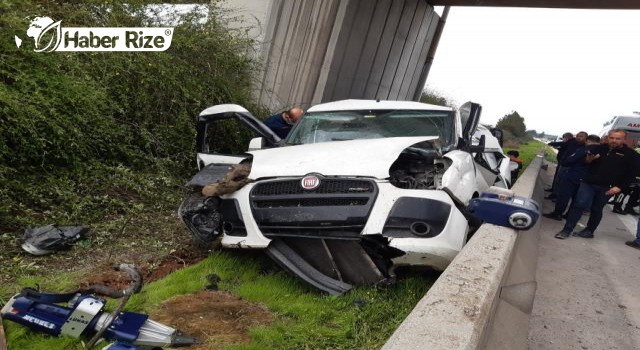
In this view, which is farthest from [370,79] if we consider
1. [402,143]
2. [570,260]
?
[402,143]

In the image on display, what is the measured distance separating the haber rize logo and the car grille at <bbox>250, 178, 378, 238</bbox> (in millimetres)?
4072

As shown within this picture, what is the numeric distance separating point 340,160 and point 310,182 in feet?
1.12

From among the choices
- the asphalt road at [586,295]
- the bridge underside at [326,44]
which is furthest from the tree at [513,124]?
the asphalt road at [586,295]

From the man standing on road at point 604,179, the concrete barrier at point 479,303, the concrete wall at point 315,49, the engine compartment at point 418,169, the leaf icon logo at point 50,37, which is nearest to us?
the concrete barrier at point 479,303

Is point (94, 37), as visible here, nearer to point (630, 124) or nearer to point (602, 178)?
point (602, 178)

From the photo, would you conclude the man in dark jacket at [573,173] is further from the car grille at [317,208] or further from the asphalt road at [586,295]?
the car grille at [317,208]

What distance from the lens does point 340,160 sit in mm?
3689

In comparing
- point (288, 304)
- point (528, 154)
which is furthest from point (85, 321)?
point (528, 154)

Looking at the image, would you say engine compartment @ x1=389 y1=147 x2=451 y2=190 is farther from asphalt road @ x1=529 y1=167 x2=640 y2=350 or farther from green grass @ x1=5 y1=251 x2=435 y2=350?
asphalt road @ x1=529 y1=167 x2=640 y2=350

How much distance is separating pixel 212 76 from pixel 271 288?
503 cm

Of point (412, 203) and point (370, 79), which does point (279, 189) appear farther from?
point (370, 79)

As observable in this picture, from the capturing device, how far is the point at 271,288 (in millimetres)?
3580

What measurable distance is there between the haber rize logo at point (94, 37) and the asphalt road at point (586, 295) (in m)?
6.26

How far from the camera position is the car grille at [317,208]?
337 cm
